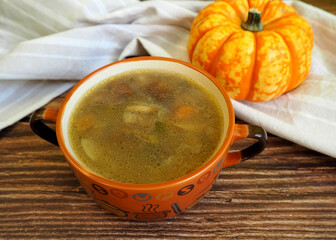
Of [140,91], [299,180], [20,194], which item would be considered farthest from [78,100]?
[299,180]

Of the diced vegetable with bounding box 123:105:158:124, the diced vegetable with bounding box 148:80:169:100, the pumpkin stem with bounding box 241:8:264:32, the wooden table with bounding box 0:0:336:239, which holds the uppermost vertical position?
the pumpkin stem with bounding box 241:8:264:32

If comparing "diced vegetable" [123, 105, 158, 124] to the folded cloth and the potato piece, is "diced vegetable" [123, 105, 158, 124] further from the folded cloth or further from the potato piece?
the folded cloth

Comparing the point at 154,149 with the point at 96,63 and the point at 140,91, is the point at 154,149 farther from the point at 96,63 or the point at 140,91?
the point at 96,63

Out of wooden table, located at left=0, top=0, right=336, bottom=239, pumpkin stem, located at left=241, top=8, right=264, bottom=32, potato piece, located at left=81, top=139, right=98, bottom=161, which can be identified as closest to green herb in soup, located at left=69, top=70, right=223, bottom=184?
potato piece, located at left=81, top=139, right=98, bottom=161

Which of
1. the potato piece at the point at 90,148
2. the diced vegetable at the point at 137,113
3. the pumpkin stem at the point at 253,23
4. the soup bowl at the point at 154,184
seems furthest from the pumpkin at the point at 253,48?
the potato piece at the point at 90,148

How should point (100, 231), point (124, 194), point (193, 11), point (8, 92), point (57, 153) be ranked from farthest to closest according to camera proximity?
point (193, 11) < point (8, 92) < point (57, 153) < point (100, 231) < point (124, 194)
